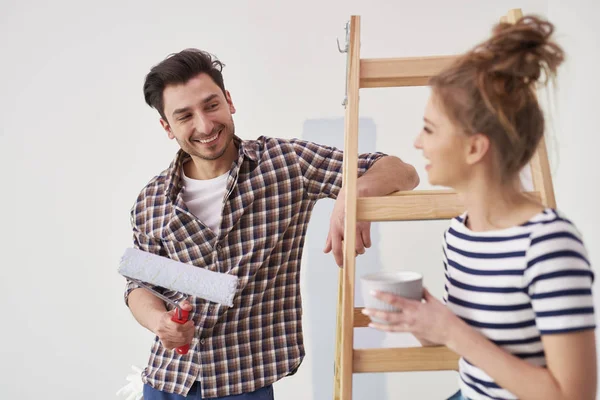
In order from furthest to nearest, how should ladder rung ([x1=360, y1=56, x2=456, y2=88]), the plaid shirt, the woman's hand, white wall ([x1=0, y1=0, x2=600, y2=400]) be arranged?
white wall ([x1=0, y1=0, x2=600, y2=400]) → the plaid shirt → ladder rung ([x1=360, y1=56, x2=456, y2=88]) → the woman's hand

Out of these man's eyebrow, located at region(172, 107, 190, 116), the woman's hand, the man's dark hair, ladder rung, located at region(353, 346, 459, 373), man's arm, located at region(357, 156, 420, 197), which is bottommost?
ladder rung, located at region(353, 346, 459, 373)

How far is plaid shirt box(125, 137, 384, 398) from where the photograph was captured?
1676 mm

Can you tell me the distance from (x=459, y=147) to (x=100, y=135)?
166 centimetres

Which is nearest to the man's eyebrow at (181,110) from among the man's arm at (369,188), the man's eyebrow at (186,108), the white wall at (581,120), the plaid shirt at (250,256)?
the man's eyebrow at (186,108)

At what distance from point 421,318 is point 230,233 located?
32.4 inches

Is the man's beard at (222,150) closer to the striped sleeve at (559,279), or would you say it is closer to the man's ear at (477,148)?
the man's ear at (477,148)

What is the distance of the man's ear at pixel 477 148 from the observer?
958 mm

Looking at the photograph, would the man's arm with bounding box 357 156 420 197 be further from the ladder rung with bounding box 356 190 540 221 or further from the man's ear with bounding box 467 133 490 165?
the man's ear with bounding box 467 133 490 165

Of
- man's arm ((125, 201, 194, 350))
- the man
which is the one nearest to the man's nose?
the man

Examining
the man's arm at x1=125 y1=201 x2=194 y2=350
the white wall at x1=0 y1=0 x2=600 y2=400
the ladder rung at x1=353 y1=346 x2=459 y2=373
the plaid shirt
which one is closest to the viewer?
the ladder rung at x1=353 y1=346 x2=459 y2=373

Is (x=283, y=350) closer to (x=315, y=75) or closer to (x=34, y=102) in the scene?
(x=315, y=75)

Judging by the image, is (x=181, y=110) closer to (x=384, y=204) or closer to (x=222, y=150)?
(x=222, y=150)

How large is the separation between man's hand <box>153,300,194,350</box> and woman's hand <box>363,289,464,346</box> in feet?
2.15

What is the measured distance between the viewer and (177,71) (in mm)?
1731
